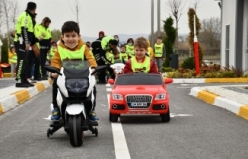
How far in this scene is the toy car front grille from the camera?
10.2 m

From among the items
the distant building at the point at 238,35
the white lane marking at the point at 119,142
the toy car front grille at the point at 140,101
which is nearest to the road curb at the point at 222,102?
the toy car front grille at the point at 140,101

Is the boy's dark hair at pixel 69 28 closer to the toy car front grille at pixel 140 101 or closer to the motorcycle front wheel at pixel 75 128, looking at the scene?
the motorcycle front wheel at pixel 75 128

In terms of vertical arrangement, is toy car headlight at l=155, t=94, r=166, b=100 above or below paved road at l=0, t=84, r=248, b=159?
above

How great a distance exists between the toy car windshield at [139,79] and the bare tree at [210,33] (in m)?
64.0

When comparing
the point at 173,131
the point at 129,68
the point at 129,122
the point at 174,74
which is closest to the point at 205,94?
the point at 129,68

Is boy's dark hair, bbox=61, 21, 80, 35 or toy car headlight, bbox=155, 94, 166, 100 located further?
toy car headlight, bbox=155, 94, 166, 100

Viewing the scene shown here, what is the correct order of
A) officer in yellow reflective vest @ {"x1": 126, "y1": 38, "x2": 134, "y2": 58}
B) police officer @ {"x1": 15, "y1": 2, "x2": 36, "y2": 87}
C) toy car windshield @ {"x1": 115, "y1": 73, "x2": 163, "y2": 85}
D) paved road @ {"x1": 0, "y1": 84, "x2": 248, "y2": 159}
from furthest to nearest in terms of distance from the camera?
officer in yellow reflective vest @ {"x1": 126, "y1": 38, "x2": 134, "y2": 58}
police officer @ {"x1": 15, "y1": 2, "x2": 36, "y2": 87}
toy car windshield @ {"x1": 115, "y1": 73, "x2": 163, "y2": 85}
paved road @ {"x1": 0, "y1": 84, "x2": 248, "y2": 159}

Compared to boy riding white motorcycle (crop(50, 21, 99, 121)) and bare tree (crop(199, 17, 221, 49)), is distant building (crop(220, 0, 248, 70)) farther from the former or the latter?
bare tree (crop(199, 17, 221, 49))

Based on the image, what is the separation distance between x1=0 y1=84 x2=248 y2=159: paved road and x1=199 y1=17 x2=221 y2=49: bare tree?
2496 inches

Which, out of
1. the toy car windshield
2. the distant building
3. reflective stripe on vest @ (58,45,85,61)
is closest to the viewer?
reflective stripe on vest @ (58,45,85,61)

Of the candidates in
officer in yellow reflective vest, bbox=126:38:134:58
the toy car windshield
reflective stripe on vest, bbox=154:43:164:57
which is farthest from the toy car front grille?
reflective stripe on vest, bbox=154:43:164:57

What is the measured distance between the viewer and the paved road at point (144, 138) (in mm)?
7105

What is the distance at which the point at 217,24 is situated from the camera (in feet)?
252

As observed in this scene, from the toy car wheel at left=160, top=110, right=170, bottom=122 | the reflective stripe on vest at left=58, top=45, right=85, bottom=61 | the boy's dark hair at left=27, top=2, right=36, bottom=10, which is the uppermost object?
the boy's dark hair at left=27, top=2, right=36, bottom=10
